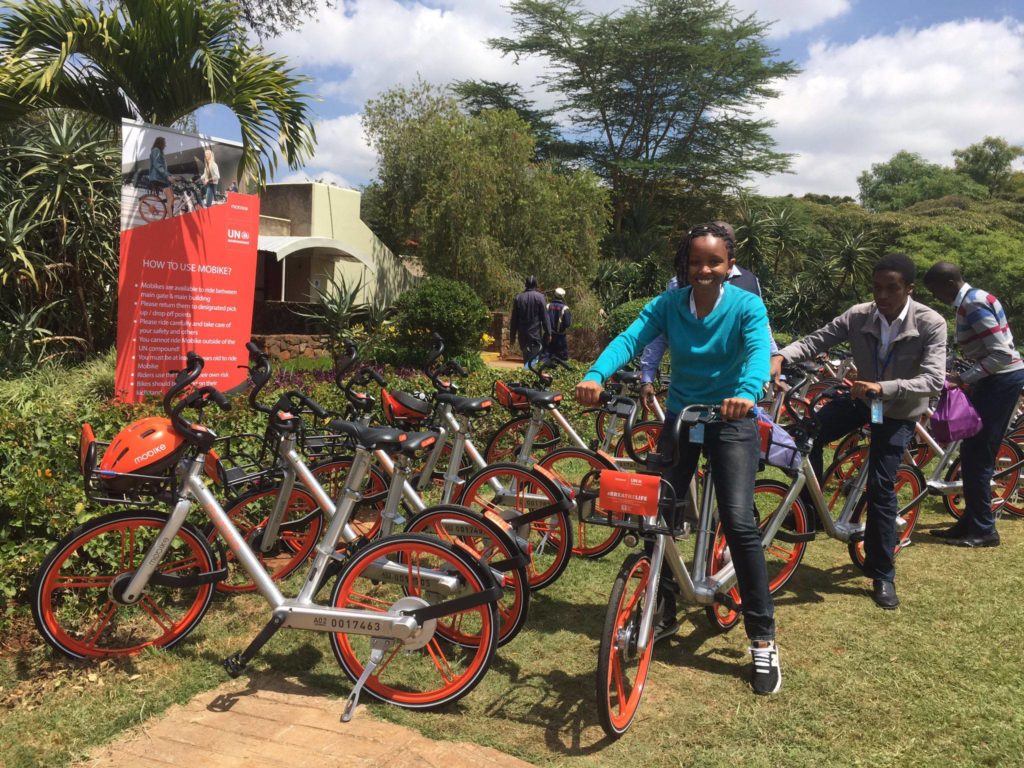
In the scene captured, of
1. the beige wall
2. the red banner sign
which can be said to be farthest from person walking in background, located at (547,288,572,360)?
the beige wall

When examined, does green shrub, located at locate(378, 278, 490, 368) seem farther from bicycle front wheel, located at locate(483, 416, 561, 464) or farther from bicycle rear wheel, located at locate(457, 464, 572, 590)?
bicycle rear wheel, located at locate(457, 464, 572, 590)

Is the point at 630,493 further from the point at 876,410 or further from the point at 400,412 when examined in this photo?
the point at 400,412

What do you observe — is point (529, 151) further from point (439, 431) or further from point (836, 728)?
point (836, 728)

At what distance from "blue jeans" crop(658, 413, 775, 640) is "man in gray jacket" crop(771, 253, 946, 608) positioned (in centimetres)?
87

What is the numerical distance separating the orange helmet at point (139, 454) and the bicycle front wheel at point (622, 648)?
73.2 inches

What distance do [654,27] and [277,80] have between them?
30473 mm

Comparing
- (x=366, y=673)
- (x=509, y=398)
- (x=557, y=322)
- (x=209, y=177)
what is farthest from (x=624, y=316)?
(x=366, y=673)

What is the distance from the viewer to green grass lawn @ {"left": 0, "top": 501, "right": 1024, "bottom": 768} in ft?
8.79

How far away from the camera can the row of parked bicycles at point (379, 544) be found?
289 centimetres

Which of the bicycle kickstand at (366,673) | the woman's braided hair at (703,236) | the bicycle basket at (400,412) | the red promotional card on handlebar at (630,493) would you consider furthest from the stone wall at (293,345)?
the red promotional card on handlebar at (630,493)

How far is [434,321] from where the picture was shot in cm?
1052

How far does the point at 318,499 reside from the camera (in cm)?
345

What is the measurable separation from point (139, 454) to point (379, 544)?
1036 millimetres

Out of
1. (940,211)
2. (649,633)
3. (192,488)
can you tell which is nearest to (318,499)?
(192,488)
